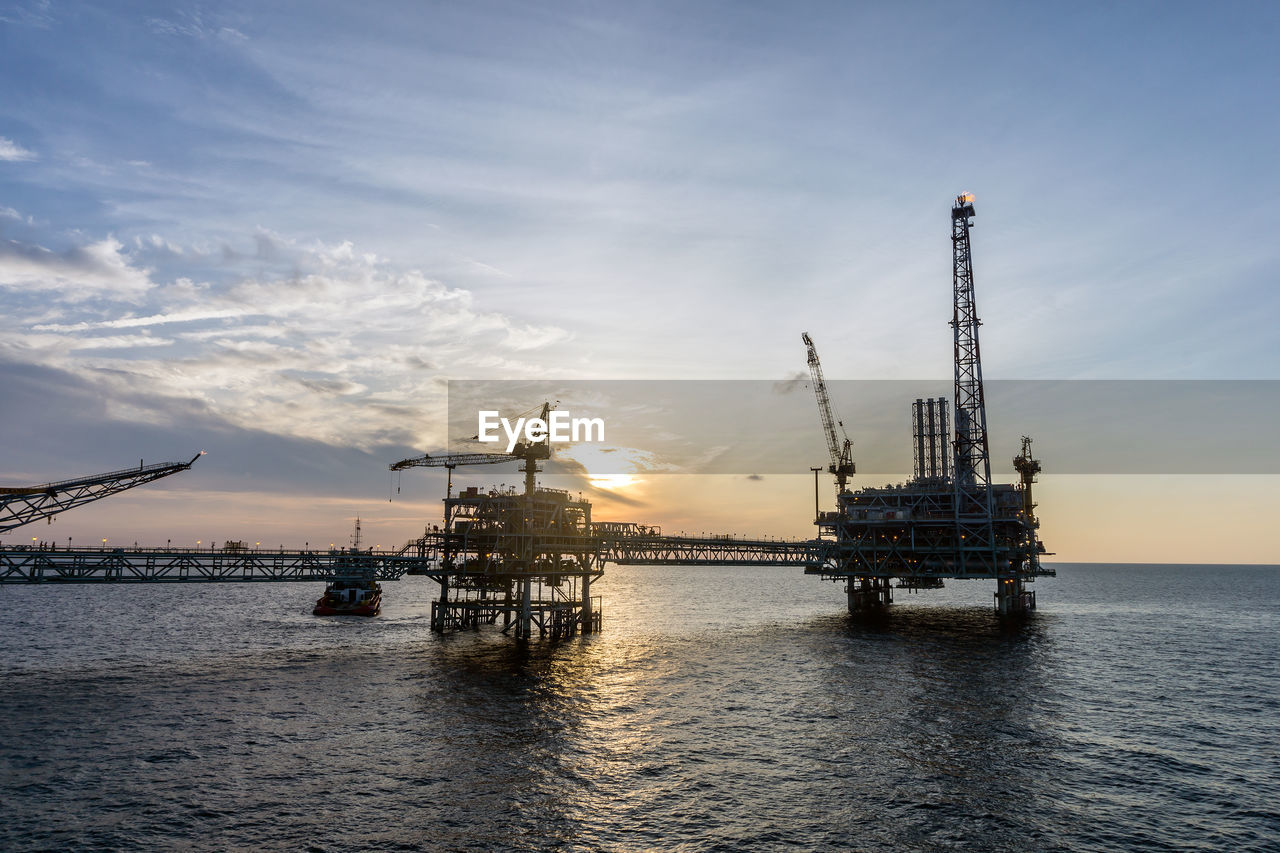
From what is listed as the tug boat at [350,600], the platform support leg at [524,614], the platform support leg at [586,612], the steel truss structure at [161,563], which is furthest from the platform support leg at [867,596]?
the tug boat at [350,600]

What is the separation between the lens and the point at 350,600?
132 metres

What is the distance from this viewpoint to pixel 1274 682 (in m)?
69.7

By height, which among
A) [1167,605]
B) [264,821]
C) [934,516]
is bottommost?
[1167,605]

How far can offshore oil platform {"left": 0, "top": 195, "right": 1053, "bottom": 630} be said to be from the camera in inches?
3182

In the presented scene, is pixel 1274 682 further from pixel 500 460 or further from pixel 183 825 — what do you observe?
pixel 500 460

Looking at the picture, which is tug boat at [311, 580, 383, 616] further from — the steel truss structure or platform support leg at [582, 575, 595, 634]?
platform support leg at [582, 575, 595, 634]

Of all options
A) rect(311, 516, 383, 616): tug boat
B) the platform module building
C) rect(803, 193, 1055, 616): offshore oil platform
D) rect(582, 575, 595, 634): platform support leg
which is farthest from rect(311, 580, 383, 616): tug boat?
rect(803, 193, 1055, 616): offshore oil platform

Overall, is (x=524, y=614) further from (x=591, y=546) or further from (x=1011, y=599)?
(x=1011, y=599)

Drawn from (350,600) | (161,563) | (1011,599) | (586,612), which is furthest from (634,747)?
(1011,599)

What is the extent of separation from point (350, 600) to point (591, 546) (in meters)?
58.1

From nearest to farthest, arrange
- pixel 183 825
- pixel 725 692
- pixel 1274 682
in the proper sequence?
1. pixel 183 825
2. pixel 725 692
3. pixel 1274 682

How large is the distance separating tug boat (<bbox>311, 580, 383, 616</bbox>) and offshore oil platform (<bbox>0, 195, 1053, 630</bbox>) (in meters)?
2.54

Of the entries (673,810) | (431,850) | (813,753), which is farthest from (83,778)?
A: (813,753)

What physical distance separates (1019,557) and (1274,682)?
57.1m
